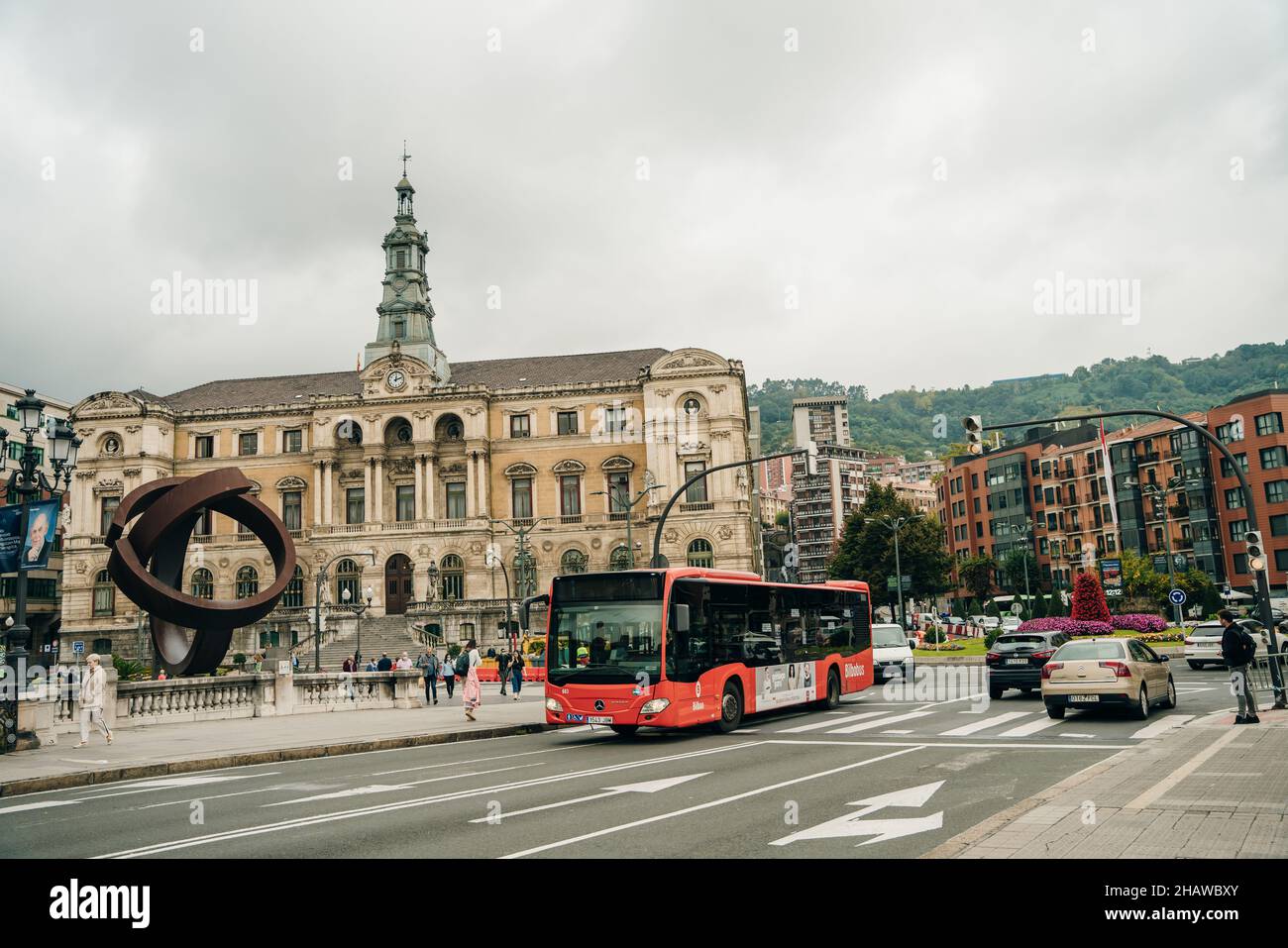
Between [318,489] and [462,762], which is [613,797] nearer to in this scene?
[462,762]

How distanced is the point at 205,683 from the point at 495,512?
46.5 m

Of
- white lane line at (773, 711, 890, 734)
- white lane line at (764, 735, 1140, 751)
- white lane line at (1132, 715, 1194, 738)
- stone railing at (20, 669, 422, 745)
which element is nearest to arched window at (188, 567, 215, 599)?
stone railing at (20, 669, 422, 745)

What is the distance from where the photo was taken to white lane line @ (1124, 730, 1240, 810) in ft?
29.1

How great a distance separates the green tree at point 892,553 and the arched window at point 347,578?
128 ft

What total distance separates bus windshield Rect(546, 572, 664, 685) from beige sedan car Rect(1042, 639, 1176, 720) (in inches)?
292

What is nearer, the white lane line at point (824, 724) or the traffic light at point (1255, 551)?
the traffic light at point (1255, 551)

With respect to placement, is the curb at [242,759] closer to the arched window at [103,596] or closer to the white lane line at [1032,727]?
the white lane line at [1032,727]

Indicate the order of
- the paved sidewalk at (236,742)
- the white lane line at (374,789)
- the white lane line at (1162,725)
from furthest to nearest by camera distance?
1. the white lane line at (1162,725)
2. the paved sidewalk at (236,742)
3. the white lane line at (374,789)

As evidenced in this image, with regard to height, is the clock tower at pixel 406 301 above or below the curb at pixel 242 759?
above

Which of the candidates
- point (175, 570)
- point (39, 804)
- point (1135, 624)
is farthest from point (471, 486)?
point (39, 804)

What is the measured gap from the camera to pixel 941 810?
9.68 m

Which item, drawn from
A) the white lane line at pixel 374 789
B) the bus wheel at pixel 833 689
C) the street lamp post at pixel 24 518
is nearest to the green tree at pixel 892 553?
the bus wheel at pixel 833 689

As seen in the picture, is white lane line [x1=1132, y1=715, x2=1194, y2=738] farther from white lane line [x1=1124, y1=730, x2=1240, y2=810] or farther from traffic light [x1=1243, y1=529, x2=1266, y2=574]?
traffic light [x1=1243, y1=529, x2=1266, y2=574]

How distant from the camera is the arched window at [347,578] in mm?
69000
